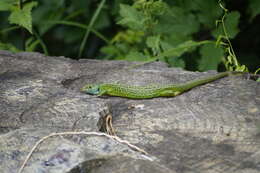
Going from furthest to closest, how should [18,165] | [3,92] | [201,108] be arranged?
1. [3,92]
2. [201,108]
3. [18,165]

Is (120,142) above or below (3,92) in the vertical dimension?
below

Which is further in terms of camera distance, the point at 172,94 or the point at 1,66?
the point at 1,66

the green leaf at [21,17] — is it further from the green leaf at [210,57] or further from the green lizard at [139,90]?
the green leaf at [210,57]

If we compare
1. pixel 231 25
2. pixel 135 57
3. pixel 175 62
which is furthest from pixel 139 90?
pixel 231 25

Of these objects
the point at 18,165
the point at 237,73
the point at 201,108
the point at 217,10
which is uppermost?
the point at 217,10

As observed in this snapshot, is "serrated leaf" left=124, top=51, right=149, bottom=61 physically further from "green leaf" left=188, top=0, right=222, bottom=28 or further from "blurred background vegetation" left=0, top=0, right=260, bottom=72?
"green leaf" left=188, top=0, right=222, bottom=28

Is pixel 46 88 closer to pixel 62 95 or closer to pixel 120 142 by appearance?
pixel 62 95

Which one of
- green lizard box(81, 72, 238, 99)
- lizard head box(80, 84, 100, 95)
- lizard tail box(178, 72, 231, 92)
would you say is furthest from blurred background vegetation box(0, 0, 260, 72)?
lizard head box(80, 84, 100, 95)

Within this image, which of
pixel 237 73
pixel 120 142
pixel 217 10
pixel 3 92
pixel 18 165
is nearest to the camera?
pixel 18 165

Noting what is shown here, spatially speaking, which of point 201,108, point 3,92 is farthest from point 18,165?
point 201,108
